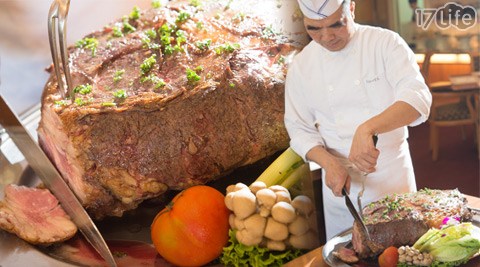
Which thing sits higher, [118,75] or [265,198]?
[118,75]

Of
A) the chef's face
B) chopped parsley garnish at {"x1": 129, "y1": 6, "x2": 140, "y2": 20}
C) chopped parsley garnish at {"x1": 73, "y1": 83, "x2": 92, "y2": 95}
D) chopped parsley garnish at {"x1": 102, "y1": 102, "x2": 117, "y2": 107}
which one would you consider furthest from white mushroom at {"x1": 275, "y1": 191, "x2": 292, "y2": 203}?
chopped parsley garnish at {"x1": 129, "y1": 6, "x2": 140, "y2": 20}

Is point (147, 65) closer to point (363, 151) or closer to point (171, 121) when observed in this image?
point (171, 121)

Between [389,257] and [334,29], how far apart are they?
570 mm

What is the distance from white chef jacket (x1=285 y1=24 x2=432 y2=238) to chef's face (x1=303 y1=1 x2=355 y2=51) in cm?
2

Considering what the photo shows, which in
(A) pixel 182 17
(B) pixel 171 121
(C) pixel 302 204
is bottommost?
(C) pixel 302 204

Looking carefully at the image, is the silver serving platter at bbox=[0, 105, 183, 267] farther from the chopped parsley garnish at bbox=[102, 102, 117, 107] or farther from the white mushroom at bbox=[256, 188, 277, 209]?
the chopped parsley garnish at bbox=[102, 102, 117, 107]

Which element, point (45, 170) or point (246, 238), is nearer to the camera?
point (246, 238)

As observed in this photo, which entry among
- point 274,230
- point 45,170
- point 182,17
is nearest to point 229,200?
point 274,230

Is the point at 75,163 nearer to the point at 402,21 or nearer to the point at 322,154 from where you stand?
the point at 322,154

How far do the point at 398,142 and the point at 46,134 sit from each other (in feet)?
3.67

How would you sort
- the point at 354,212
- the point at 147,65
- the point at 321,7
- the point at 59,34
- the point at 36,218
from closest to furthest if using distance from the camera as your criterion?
1. the point at 321,7
2. the point at 354,212
3. the point at 59,34
4. the point at 36,218
5. the point at 147,65

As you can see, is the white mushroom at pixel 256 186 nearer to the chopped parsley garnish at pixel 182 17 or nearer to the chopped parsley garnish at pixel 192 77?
the chopped parsley garnish at pixel 192 77

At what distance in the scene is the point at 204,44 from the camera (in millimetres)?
2400

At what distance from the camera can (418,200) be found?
1.94 metres
